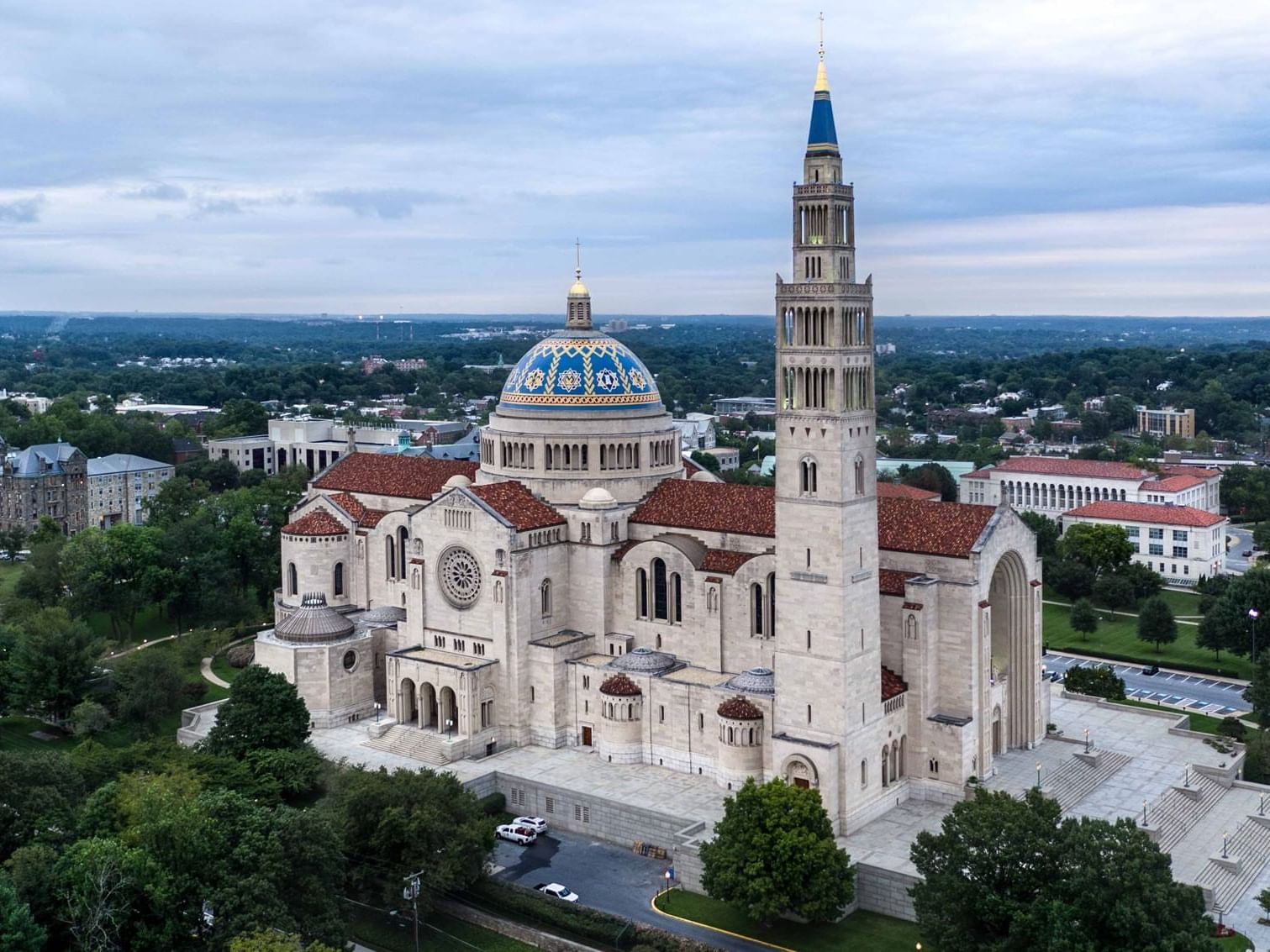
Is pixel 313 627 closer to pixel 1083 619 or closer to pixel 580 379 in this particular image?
pixel 580 379

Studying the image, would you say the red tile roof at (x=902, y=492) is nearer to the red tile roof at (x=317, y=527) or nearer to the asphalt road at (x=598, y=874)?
the red tile roof at (x=317, y=527)

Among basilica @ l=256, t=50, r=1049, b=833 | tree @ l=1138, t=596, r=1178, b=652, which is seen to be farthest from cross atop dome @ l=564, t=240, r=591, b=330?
tree @ l=1138, t=596, r=1178, b=652

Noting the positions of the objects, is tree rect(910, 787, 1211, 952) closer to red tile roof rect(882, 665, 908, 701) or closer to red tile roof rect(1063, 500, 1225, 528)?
red tile roof rect(882, 665, 908, 701)

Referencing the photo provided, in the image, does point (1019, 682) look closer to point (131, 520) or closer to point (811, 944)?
point (811, 944)

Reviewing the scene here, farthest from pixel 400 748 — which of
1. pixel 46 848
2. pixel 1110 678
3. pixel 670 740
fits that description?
pixel 1110 678

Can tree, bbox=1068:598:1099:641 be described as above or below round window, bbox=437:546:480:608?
below
